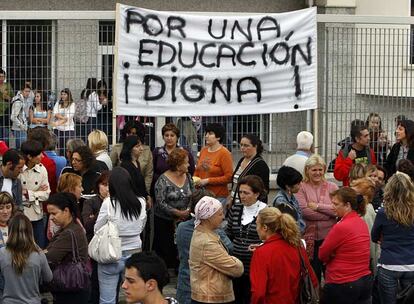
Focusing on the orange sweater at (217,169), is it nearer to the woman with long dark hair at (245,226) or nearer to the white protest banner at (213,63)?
the white protest banner at (213,63)

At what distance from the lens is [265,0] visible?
22.8 metres

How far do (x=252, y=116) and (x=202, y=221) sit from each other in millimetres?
4892

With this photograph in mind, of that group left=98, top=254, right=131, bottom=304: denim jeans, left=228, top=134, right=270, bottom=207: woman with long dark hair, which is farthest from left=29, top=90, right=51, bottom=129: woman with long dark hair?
left=98, top=254, right=131, bottom=304: denim jeans

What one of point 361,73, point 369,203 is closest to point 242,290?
point 369,203

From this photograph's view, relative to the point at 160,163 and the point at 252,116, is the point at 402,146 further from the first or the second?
the point at 160,163

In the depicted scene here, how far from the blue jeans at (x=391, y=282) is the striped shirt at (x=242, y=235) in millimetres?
1206

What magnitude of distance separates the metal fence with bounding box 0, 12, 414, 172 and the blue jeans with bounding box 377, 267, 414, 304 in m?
4.04

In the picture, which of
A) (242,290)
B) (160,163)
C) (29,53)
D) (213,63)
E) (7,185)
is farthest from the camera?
(213,63)

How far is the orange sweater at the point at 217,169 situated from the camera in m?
12.8

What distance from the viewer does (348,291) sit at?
10.2 meters

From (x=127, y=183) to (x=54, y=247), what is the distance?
3.93ft

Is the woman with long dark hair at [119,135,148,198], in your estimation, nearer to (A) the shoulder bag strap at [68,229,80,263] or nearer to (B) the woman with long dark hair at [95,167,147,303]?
(B) the woman with long dark hair at [95,167,147,303]

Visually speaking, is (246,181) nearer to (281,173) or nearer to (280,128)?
(281,173)

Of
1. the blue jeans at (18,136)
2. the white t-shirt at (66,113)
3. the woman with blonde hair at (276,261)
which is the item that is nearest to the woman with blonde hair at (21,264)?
the woman with blonde hair at (276,261)
